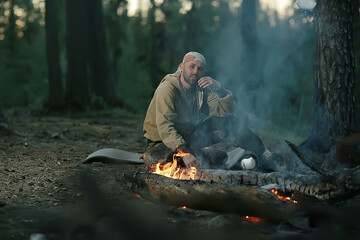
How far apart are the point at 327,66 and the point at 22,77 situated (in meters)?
28.9

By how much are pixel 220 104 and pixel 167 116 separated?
92cm

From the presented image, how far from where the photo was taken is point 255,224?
3834 millimetres

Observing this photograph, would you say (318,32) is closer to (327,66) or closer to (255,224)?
(327,66)

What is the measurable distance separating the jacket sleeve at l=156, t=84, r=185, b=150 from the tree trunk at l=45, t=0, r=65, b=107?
11.3 m

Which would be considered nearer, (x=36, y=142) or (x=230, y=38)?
(x=36, y=142)

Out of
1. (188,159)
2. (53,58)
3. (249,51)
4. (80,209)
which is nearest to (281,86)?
(249,51)

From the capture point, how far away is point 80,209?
13.4ft

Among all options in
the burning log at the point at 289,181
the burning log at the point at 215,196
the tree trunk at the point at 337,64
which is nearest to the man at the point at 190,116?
the burning log at the point at 289,181

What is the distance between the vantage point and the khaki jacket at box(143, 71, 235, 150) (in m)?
5.02

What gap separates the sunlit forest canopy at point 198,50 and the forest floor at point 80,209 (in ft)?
13.4

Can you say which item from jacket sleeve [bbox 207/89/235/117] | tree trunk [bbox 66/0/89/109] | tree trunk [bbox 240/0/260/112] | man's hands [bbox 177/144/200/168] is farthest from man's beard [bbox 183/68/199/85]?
tree trunk [bbox 66/0/89/109]

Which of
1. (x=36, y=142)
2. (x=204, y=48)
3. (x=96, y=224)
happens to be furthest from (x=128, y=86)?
(x=96, y=224)

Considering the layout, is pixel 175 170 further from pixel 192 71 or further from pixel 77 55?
pixel 77 55

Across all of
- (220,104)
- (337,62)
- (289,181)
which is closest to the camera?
(289,181)
